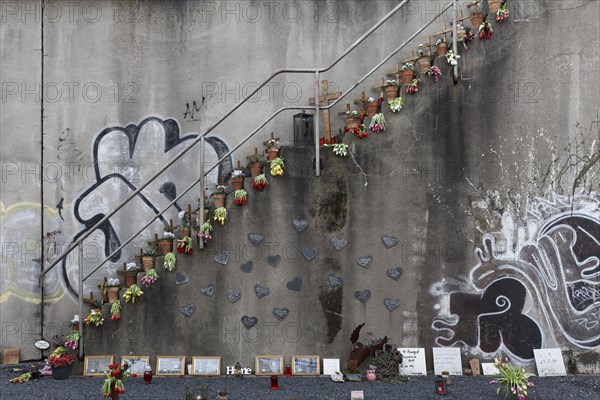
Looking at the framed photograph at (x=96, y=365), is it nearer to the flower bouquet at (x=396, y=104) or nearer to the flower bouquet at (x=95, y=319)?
the flower bouquet at (x=95, y=319)

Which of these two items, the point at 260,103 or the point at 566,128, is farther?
the point at 260,103

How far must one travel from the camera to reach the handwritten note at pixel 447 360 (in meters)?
7.32

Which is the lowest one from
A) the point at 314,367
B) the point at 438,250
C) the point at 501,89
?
the point at 314,367

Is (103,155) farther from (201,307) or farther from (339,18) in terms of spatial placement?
(339,18)

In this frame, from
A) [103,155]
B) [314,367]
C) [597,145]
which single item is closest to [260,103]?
[103,155]

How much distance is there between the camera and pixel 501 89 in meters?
7.58

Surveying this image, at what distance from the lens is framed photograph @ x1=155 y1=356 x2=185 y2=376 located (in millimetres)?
7246

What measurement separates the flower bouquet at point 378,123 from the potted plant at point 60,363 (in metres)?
4.51

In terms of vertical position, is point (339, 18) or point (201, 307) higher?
point (339, 18)

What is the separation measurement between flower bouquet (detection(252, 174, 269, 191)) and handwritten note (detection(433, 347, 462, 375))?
2.85 meters

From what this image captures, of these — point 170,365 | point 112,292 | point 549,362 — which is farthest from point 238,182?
point 549,362

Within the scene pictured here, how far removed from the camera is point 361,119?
7504 mm

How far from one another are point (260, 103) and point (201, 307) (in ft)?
9.84

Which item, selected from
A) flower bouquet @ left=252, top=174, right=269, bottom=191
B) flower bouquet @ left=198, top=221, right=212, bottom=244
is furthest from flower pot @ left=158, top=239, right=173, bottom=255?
flower bouquet @ left=252, top=174, right=269, bottom=191
